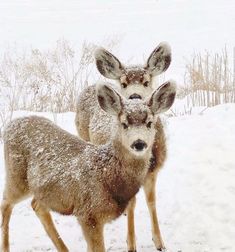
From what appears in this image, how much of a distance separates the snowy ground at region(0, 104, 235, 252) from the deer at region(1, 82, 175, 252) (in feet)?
3.40

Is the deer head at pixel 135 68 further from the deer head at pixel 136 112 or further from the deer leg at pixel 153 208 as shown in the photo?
the deer head at pixel 136 112

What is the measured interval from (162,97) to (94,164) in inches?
37.3

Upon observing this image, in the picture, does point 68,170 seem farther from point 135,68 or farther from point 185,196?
point 185,196

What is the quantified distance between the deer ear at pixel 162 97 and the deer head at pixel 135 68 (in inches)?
45.6

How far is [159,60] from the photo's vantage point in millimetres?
7469

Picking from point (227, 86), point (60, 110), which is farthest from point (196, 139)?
point (60, 110)

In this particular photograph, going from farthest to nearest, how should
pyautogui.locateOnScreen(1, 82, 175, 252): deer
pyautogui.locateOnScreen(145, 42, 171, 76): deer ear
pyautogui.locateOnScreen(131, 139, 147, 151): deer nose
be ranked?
pyautogui.locateOnScreen(145, 42, 171, 76): deer ear, pyautogui.locateOnScreen(1, 82, 175, 252): deer, pyautogui.locateOnScreen(131, 139, 147, 151): deer nose

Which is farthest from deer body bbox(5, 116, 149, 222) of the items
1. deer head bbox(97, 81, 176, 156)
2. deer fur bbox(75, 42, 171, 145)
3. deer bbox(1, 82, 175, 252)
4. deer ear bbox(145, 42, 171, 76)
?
deer ear bbox(145, 42, 171, 76)

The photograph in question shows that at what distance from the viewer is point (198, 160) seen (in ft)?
29.8

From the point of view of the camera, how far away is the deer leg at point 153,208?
7.09m

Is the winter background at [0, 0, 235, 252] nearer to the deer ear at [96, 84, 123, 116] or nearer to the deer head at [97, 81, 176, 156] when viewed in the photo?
the deer head at [97, 81, 176, 156]

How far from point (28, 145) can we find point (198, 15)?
831 inches

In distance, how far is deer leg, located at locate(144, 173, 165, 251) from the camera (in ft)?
23.3

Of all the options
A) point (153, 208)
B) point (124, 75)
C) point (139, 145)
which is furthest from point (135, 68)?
point (139, 145)
